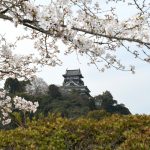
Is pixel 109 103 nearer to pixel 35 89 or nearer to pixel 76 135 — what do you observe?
pixel 35 89

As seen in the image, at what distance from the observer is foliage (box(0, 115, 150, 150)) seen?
797 centimetres

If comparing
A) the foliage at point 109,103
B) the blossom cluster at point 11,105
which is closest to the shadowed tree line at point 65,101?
the foliage at point 109,103

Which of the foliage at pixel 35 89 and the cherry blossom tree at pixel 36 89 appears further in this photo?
the foliage at pixel 35 89

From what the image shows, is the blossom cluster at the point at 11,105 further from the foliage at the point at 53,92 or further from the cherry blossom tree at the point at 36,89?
the cherry blossom tree at the point at 36,89

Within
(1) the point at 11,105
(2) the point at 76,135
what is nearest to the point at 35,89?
(1) the point at 11,105

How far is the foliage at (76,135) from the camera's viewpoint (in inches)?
314

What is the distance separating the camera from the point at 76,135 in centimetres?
812

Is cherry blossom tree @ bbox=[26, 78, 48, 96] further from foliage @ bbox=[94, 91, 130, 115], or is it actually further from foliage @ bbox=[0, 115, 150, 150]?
foliage @ bbox=[0, 115, 150, 150]

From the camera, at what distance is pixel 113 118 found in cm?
873

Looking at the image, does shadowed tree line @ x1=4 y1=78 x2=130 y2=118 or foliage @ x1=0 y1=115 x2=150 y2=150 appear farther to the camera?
shadowed tree line @ x1=4 y1=78 x2=130 y2=118

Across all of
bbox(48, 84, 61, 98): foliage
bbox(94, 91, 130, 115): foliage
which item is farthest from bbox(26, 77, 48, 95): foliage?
bbox(94, 91, 130, 115): foliage

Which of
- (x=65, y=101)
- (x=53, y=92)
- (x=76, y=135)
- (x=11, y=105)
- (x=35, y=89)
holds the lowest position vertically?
(x=76, y=135)

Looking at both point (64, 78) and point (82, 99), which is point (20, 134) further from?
point (64, 78)

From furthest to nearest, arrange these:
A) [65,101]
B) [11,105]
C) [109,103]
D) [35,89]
A: [35,89]
[109,103]
[65,101]
[11,105]
